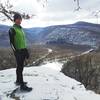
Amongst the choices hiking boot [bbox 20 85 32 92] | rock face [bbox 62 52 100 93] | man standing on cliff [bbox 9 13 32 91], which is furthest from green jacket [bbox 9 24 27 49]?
rock face [bbox 62 52 100 93]

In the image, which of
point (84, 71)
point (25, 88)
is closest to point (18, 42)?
point (25, 88)

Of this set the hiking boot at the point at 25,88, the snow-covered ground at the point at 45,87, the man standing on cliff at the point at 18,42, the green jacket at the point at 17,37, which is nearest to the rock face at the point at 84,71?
the snow-covered ground at the point at 45,87

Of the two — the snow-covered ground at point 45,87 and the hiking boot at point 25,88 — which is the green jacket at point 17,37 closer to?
A: the hiking boot at point 25,88

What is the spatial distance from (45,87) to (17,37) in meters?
2.01

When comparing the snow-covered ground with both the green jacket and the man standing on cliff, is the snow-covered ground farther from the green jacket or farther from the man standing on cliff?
the green jacket

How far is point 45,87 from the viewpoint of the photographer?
11.9 meters

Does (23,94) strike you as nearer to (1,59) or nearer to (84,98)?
(84,98)

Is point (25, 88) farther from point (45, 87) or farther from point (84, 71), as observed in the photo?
point (84, 71)

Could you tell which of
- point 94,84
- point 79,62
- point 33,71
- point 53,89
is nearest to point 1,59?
point 79,62

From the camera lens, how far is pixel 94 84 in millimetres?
35531

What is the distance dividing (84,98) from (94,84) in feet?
78.5

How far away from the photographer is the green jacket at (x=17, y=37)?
10.9 meters

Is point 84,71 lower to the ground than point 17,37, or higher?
lower

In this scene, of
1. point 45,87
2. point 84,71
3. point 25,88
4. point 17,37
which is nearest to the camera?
point 17,37
